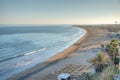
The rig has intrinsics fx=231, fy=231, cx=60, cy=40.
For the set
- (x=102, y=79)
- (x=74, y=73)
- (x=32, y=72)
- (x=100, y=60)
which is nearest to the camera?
(x=102, y=79)

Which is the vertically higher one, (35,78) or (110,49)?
(110,49)

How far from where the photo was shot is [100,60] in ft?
74.8

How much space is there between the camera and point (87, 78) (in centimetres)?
1712

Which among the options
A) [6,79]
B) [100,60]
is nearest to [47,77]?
[6,79]

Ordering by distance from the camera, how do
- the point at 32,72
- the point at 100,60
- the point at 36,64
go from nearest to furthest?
the point at 100,60
the point at 32,72
the point at 36,64

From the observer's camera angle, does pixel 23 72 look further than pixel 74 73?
Yes

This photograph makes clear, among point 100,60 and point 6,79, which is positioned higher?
point 100,60

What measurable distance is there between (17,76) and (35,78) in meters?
2.36

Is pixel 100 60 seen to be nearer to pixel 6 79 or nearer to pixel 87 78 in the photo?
pixel 87 78

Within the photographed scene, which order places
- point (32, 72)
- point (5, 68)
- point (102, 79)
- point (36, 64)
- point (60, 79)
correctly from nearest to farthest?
point (102, 79)
point (60, 79)
point (32, 72)
point (5, 68)
point (36, 64)

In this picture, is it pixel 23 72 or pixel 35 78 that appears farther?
pixel 23 72

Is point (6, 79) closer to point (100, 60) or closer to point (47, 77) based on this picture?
point (47, 77)

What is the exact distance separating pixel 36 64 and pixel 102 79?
17.4m

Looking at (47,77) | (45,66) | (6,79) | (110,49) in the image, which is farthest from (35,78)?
(110,49)
